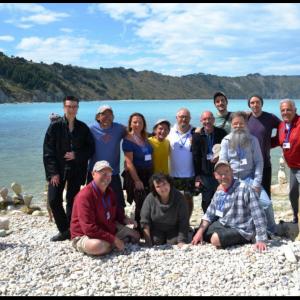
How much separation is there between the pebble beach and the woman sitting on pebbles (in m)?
0.22

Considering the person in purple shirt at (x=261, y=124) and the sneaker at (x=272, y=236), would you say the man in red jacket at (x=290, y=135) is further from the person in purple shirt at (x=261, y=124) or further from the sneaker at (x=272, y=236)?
the sneaker at (x=272, y=236)

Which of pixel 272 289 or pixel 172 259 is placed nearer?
pixel 272 289

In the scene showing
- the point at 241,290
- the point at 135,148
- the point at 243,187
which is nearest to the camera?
the point at 241,290

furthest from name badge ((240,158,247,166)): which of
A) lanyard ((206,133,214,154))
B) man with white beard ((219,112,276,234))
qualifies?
lanyard ((206,133,214,154))

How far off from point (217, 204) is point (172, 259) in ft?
3.93

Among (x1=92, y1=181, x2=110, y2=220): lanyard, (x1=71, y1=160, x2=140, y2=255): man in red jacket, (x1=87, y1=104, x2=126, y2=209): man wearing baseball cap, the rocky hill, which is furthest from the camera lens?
the rocky hill

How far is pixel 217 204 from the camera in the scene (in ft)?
22.2

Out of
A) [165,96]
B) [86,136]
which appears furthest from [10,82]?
[86,136]

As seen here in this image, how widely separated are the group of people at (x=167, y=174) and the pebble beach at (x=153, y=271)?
25cm

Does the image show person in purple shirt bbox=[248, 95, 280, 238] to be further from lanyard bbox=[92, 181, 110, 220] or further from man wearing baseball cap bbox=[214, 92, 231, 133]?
lanyard bbox=[92, 181, 110, 220]

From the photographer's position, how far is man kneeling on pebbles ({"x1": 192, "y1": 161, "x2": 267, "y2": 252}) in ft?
21.2

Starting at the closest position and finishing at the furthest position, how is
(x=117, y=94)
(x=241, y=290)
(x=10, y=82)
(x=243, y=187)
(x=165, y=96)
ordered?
(x=241, y=290)
(x=243, y=187)
(x=10, y=82)
(x=117, y=94)
(x=165, y=96)

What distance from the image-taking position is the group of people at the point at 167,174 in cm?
646

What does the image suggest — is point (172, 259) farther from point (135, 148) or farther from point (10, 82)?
point (10, 82)
